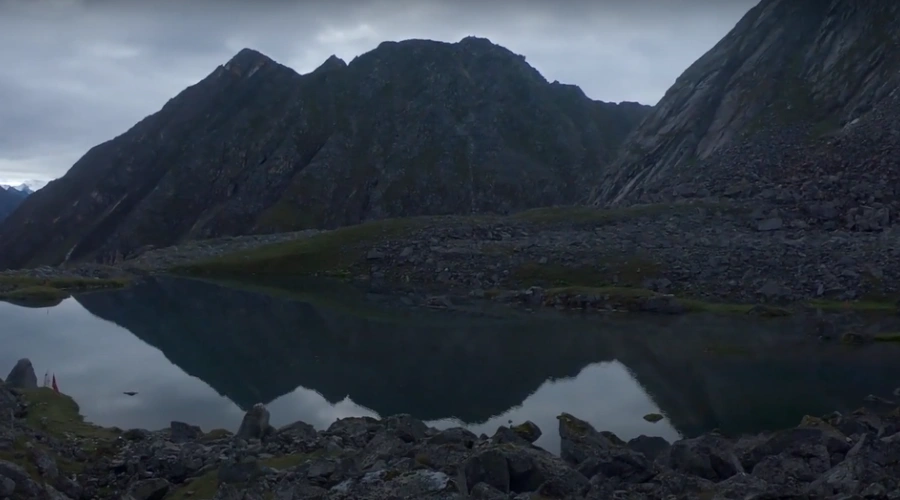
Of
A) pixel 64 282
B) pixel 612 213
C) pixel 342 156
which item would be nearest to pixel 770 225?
pixel 612 213

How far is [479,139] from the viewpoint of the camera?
16375cm

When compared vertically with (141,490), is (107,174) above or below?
above

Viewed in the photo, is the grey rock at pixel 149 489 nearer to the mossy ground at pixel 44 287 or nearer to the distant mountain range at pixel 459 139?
the mossy ground at pixel 44 287

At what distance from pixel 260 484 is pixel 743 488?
10.3 metres

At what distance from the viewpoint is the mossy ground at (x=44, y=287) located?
7094cm

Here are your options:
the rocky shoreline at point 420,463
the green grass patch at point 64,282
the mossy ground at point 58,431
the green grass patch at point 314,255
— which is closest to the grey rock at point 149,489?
the rocky shoreline at point 420,463

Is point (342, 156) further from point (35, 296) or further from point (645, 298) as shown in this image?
point (645, 298)

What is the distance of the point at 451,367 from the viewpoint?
135 feet

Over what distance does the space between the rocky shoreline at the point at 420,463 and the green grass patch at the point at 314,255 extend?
61191mm

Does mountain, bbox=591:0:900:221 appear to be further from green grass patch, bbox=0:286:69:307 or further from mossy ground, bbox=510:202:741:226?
green grass patch, bbox=0:286:69:307

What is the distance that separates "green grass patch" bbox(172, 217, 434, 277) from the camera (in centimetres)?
8812

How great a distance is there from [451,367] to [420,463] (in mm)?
22379

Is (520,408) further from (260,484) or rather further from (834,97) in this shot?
(834,97)

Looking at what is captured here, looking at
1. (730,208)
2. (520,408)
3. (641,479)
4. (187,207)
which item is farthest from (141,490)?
(187,207)
